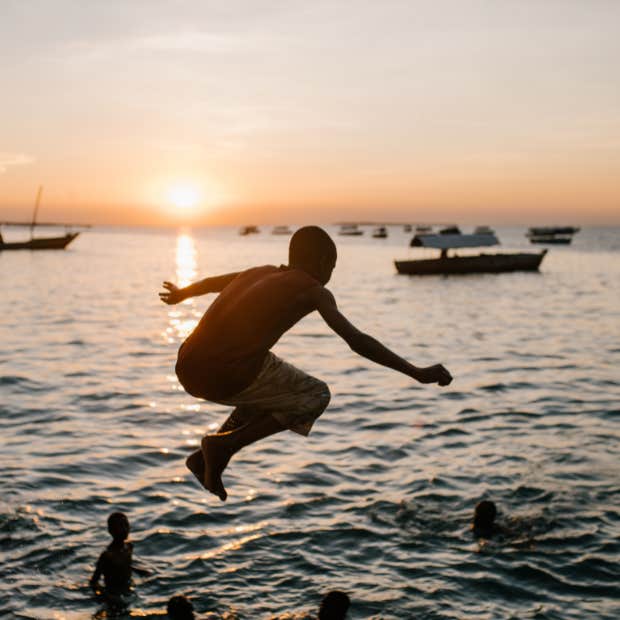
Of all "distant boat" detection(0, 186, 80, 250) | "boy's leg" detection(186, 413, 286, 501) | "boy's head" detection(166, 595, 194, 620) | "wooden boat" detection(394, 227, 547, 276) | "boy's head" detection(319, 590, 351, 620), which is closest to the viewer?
"boy's leg" detection(186, 413, 286, 501)

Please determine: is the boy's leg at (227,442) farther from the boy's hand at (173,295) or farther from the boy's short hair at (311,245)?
the boy's short hair at (311,245)

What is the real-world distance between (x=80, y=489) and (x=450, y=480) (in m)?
10.2

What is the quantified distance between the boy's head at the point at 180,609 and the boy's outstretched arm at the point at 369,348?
9789 millimetres

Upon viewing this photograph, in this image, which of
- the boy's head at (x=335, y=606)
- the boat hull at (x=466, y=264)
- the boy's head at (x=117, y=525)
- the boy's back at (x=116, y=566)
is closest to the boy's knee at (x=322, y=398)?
the boy's head at (x=335, y=606)

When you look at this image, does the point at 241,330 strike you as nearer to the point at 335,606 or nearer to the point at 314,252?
the point at 314,252

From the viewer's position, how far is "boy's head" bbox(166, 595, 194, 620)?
12789 millimetres

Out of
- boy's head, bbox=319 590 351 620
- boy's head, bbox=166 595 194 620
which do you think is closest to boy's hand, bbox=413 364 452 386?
boy's head, bbox=319 590 351 620

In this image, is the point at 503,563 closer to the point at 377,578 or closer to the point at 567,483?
the point at 377,578

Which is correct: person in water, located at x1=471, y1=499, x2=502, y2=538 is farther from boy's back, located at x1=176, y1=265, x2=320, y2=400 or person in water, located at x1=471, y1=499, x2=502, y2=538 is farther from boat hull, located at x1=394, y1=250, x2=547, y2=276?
boat hull, located at x1=394, y1=250, x2=547, y2=276

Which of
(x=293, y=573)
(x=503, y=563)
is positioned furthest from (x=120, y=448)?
(x=503, y=563)

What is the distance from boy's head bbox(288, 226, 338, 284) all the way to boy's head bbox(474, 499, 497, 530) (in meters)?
14.1

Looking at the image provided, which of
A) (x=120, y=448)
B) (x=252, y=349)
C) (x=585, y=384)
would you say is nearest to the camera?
(x=252, y=349)

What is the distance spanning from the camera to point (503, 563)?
16.1 m

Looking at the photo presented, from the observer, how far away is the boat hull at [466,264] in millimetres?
88375
